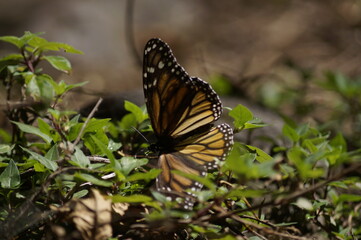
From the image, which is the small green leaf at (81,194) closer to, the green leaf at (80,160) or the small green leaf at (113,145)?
the green leaf at (80,160)

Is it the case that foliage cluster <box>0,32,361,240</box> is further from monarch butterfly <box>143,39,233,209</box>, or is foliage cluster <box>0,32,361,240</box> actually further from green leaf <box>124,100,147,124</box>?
monarch butterfly <box>143,39,233,209</box>

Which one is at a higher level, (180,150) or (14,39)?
(14,39)

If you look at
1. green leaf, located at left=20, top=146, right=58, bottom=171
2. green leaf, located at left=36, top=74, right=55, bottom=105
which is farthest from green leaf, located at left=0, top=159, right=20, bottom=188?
green leaf, located at left=36, top=74, right=55, bottom=105

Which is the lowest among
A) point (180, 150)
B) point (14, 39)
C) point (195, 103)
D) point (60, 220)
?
point (60, 220)

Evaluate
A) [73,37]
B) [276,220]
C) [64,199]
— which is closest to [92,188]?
[64,199]

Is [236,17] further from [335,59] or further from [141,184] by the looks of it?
[141,184]
